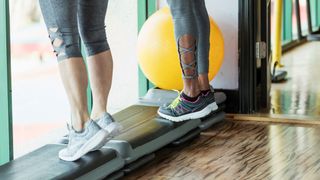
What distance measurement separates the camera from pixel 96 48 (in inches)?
92.6

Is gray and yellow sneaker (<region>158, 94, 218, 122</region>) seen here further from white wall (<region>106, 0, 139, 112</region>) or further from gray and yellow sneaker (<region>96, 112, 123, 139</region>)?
white wall (<region>106, 0, 139, 112</region>)

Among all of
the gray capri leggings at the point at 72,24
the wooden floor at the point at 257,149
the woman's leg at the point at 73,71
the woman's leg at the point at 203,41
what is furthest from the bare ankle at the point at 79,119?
the woman's leg at the point at 203,41

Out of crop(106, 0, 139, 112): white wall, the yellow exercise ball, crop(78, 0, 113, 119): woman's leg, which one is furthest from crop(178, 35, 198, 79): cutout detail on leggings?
crop(106, 0, 139, 112): white wall

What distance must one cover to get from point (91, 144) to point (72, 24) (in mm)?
448

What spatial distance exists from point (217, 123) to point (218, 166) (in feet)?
2.81

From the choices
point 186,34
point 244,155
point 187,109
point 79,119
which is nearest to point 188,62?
point 186,34

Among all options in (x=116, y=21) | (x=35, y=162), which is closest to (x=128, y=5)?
(x=116, y=21)

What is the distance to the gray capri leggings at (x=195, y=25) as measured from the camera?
113 inches

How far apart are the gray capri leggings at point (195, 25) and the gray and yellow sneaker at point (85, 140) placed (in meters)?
0.77

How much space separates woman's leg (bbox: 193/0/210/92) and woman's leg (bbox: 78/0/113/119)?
75 cm

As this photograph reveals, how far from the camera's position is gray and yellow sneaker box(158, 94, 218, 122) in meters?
2.99

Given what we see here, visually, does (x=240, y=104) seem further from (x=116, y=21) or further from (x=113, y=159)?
(x=113, y=159)

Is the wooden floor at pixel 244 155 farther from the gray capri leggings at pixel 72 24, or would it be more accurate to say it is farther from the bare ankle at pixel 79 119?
the gray capri leggings at pixel 72 24

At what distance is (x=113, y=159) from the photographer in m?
2.43
